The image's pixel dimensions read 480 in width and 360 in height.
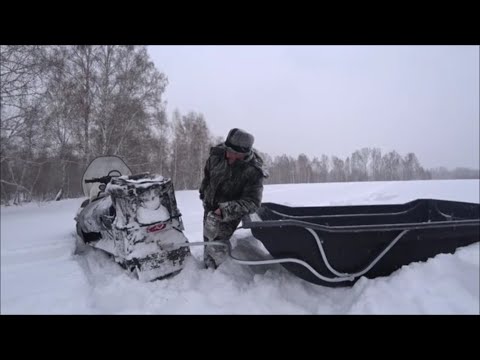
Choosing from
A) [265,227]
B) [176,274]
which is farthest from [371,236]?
[176,274]

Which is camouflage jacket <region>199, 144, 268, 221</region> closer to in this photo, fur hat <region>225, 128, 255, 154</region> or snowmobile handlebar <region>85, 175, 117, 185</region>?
fur hat <region>225, 128, 255, 154</region>

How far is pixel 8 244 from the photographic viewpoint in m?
2.07

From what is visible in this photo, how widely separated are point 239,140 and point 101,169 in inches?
84.1

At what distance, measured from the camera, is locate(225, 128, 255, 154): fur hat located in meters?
2.71

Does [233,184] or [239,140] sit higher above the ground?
[239,140]

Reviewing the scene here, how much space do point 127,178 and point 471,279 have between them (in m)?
2.81

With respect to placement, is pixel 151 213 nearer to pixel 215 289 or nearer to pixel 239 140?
pixel 215 289

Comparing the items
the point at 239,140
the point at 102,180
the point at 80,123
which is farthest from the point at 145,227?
the point at 80,123

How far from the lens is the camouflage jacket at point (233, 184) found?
8.67ft

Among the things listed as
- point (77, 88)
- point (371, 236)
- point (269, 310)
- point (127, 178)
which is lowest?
point (269, 310)

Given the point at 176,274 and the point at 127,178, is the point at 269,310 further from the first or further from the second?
the point at 127,178

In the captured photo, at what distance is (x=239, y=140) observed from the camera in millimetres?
2705

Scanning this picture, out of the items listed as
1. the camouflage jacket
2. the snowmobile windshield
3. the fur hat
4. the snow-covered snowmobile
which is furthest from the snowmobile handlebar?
the fur hat

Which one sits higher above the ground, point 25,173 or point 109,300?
point 25,173
